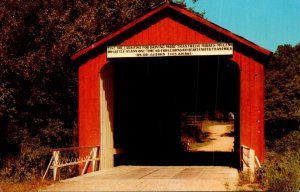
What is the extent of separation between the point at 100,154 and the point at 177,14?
21.0 feet

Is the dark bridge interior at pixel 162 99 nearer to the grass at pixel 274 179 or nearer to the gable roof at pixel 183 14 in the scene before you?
the gable roof at pixel 183 14

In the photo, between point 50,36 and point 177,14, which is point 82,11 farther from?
point 177,14

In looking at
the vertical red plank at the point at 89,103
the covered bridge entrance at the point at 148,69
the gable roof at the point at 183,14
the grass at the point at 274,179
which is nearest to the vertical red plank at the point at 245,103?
the covered bridge entrance at the point at 148,69

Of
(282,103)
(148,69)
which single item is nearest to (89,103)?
(148,69)

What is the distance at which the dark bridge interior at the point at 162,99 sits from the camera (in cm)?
2048

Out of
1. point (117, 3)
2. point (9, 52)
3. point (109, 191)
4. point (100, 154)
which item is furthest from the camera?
point (117, 3)

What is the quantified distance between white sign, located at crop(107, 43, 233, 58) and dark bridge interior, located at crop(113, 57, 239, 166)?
1.70m

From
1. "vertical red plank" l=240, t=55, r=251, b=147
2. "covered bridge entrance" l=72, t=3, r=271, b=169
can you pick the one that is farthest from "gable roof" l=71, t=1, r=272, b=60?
"vertical red plank" l=240, t=55, r=251, b=147

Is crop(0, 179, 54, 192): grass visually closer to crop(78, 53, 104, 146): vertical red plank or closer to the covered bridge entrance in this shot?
crop(78, 53, 104, 146): vertical red plank

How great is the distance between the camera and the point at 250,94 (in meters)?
15.7

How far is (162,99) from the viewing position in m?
25.9

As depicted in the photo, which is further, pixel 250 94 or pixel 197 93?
pixel 197 93

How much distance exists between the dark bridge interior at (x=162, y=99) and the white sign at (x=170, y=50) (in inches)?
67.1

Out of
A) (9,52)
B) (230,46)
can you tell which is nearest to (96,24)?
(9,52)
